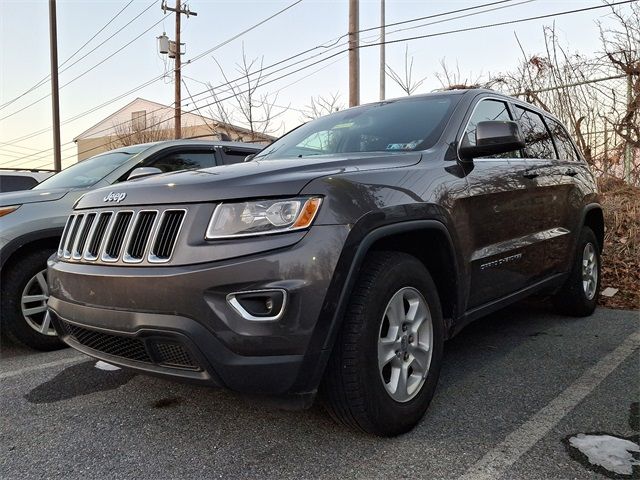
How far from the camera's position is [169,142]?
5164mm

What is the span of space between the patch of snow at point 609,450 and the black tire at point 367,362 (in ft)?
2.53

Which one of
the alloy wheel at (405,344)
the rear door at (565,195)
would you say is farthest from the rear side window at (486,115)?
the alloy wheel at (405,344)

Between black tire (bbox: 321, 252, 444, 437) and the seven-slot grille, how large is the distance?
0.81 meters

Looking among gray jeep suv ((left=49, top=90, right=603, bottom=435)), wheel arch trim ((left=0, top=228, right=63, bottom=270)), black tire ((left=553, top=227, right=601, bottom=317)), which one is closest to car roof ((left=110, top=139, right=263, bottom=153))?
wheel arch trim ((left=0, top=228, right=63, bottom=270))

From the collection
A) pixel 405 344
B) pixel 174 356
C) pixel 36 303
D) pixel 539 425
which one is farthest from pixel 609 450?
pixel 36 303

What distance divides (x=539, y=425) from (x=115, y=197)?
2.34 m

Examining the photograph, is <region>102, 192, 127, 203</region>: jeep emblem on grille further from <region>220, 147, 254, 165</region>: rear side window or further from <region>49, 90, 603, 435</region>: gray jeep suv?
<region>220, 147, 254, 165</region>: rear side window

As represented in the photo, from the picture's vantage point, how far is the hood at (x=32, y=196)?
405 cm

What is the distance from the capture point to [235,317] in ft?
6.77

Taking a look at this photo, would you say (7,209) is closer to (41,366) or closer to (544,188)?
(41,366)

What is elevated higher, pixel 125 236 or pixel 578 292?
pixel 125 236

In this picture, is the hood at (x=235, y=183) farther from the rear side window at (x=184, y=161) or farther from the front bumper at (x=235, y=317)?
the rear side window at (x=184, y=161)

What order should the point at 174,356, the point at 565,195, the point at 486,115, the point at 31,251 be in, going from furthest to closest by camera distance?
the point at 565,195 < the point at 31,251 < the point at 486,115 < the point at 174,356

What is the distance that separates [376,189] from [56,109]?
1912 cm
